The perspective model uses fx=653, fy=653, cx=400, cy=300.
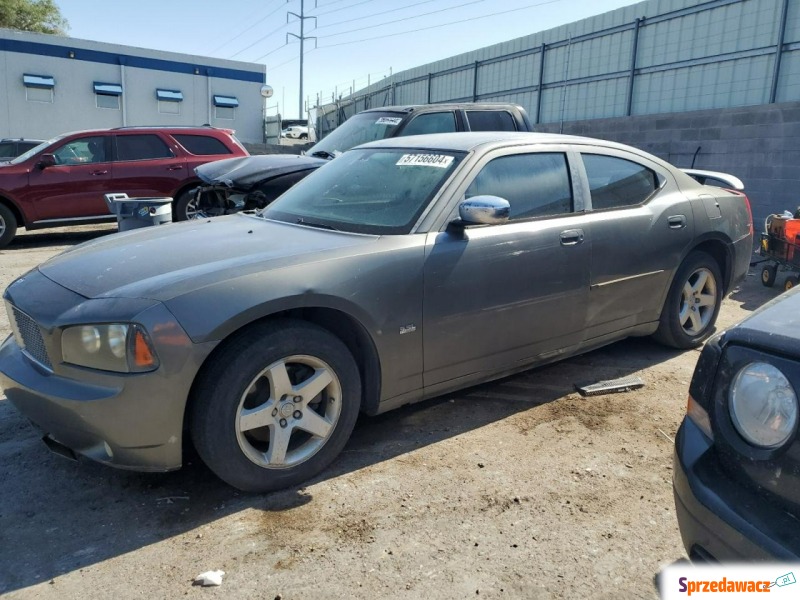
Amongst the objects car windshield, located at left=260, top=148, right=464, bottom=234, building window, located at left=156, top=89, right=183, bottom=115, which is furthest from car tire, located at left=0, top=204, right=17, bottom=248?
building window, located at left=156, top=89, right=183, bottom=115

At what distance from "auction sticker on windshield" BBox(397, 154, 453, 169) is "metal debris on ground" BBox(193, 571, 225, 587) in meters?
2.38

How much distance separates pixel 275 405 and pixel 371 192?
1.49m

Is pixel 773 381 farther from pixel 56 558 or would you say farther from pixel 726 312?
pixel 726 312

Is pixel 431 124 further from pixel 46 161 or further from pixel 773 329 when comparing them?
pixel 773 329

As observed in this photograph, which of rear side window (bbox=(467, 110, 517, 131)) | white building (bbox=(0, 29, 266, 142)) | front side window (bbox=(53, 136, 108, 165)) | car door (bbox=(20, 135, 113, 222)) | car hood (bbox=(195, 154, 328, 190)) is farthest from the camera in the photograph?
white building (bbox=(0, 29, 266, 142))

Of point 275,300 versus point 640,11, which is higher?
point 640,11

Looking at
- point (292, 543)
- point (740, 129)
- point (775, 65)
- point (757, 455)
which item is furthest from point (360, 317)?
point (775, 65)

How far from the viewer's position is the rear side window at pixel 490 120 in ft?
26.0

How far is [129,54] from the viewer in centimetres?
2462

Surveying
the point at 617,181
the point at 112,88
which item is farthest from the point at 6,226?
the point at 112,88

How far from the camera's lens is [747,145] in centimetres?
956

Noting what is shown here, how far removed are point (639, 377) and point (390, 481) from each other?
220cm

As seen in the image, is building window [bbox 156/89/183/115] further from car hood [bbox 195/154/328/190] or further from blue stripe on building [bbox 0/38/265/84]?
car hood [bbox 195/154/328/190]

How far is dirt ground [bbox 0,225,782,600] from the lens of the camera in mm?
2418
